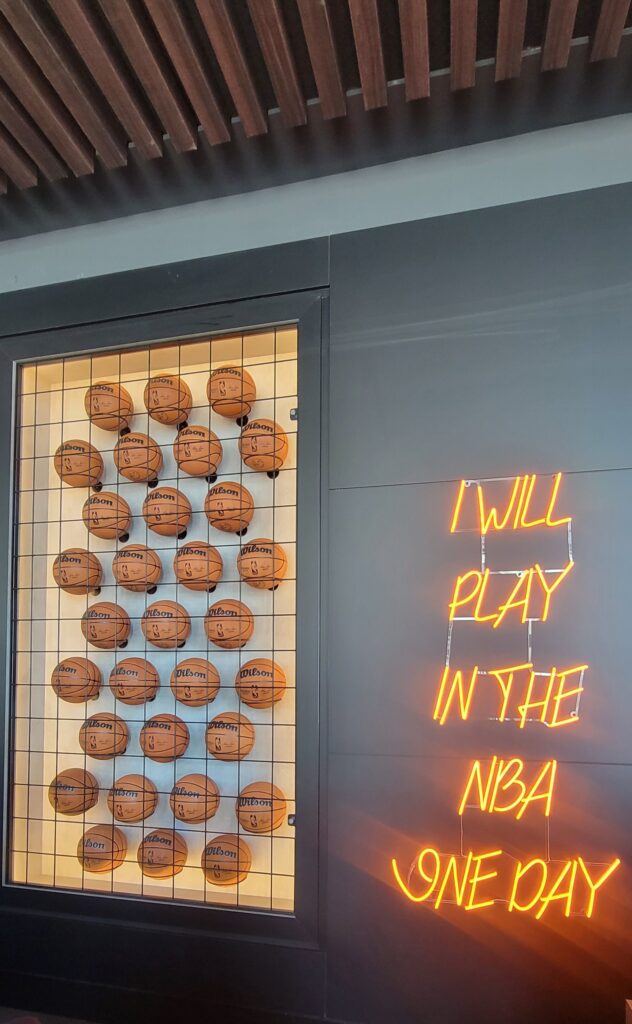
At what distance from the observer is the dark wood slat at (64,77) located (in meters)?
1.92

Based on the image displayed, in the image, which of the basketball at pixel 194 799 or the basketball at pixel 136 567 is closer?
the basketball at pixel 194 799

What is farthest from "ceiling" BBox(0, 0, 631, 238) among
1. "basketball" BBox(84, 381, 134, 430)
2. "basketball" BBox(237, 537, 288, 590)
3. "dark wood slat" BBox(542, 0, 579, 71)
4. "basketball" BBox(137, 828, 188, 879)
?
"basketball" BBox(137, 828, 188, 879)

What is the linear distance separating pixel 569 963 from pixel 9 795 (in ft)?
6.09

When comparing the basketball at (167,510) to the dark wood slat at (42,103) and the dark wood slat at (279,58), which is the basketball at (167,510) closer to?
the dark wood slat at (42,103)

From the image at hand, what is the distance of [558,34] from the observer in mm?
1932

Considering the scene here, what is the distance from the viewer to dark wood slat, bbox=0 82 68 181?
7.33 ft

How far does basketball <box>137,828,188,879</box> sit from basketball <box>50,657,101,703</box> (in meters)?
0.52

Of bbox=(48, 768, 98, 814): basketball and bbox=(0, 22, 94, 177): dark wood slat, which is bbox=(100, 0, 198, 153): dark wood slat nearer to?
bbox=(0, 22, 94, 177): dark wood slat

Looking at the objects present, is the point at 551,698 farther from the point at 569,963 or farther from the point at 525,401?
the point at 525,401

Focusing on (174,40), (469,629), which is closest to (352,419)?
(469,629)

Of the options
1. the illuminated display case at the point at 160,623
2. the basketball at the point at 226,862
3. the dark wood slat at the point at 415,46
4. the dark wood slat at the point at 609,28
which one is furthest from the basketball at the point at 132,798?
the dark wood slat at the point at 609,28

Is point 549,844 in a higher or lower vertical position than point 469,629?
lower

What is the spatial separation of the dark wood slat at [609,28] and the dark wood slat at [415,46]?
0.45m

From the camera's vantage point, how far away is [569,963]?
191 cm
